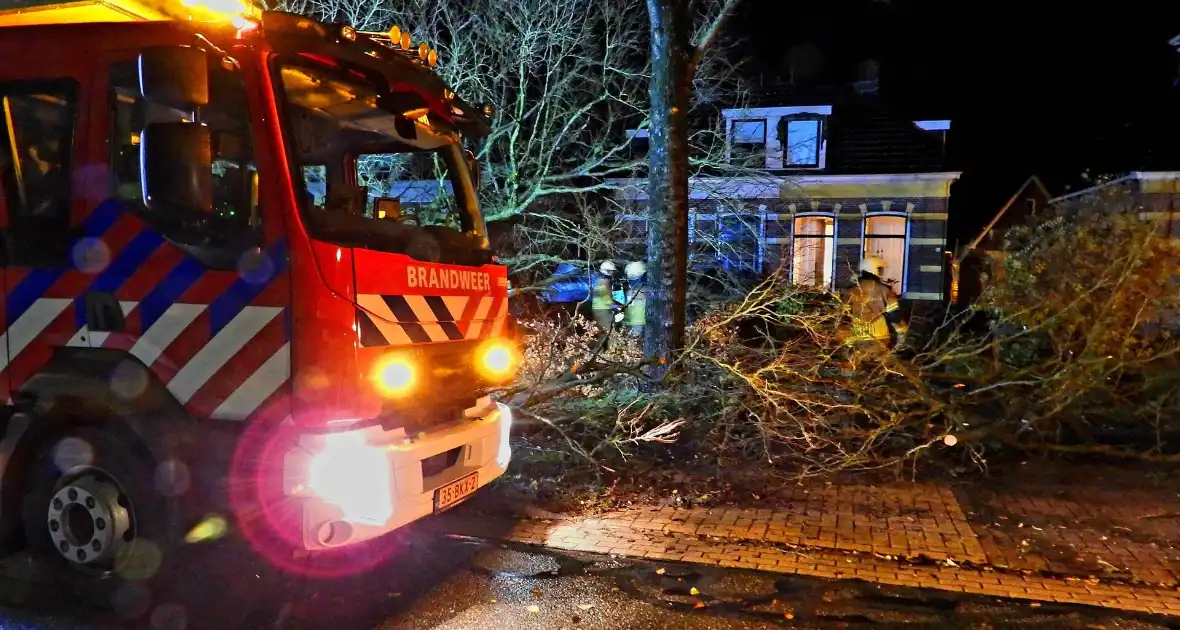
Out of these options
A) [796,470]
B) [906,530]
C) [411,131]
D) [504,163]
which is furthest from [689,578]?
[504,163]

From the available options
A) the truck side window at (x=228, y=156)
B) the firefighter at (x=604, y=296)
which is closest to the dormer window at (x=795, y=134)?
the firefighter at (x=604, y=296)

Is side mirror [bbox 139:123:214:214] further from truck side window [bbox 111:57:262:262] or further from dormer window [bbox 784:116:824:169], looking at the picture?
dormer window [bbox 784:116:824:169]

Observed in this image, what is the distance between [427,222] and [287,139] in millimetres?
1390

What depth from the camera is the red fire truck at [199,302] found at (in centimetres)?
343

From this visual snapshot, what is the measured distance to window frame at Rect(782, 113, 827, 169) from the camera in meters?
18.5

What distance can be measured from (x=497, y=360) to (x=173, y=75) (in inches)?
90.2

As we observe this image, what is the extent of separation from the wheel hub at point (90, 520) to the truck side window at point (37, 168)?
1153 millimetres

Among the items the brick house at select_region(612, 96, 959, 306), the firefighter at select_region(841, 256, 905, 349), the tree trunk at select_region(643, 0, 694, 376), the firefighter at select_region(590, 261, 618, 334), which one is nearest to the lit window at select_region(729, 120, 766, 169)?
the firefighter at select_region(590, 261, 618, 334)

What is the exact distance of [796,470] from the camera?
673 cm

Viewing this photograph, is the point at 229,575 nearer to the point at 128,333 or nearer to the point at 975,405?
the point at 128,333

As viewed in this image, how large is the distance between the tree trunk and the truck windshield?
9.59 ft

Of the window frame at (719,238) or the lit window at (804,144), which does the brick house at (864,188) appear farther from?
the window frame at (719,238)

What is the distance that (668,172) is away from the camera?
26.0 ft

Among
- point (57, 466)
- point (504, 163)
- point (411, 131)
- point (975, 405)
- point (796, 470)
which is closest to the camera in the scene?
point (57, 466)
